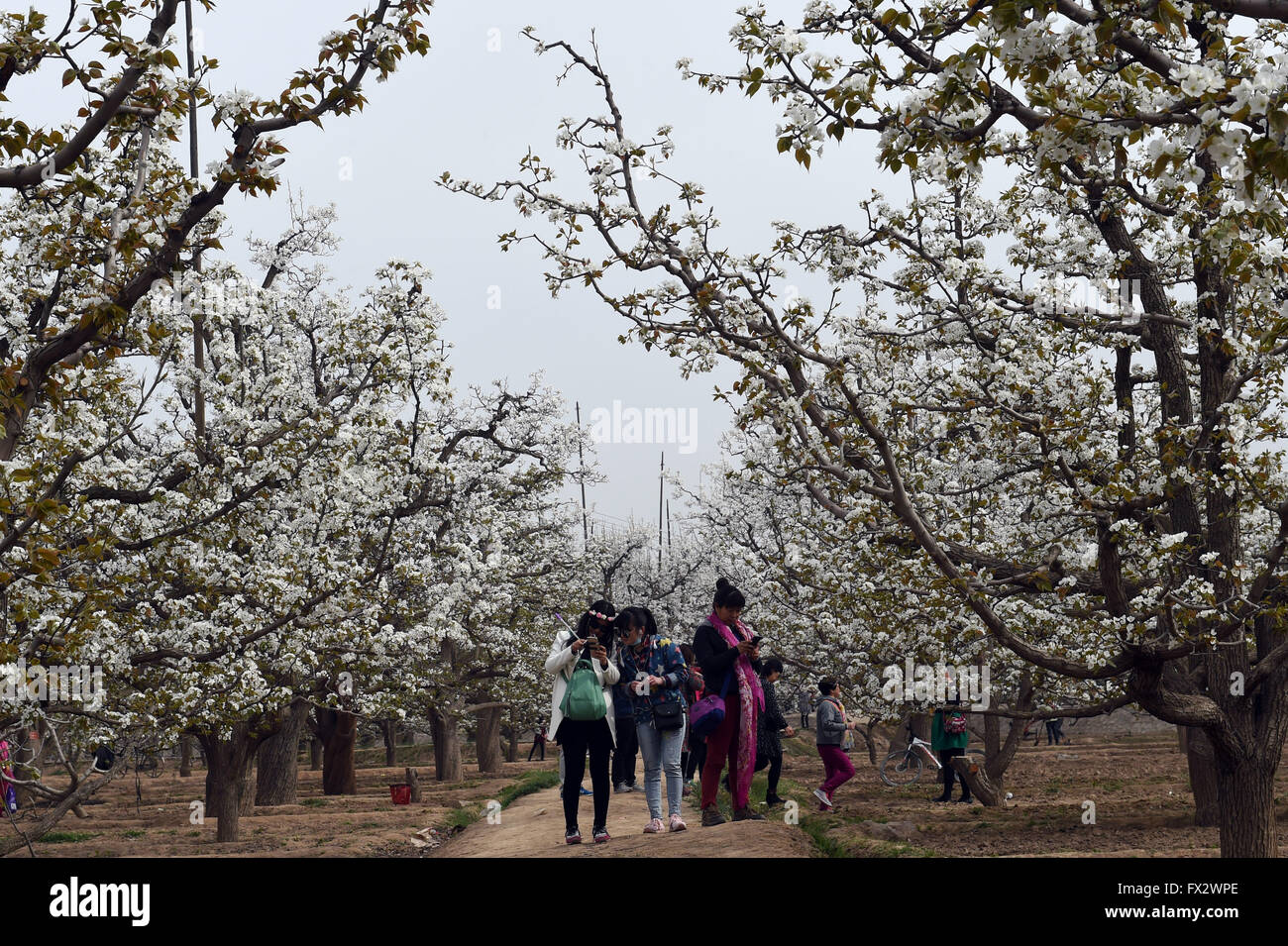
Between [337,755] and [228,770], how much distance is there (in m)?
9.09

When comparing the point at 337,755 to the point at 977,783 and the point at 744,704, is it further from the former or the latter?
the point at 744,704

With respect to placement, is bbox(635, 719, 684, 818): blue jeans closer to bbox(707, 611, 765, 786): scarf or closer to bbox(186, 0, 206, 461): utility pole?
bbox(707, 611, 765, 786): scarf

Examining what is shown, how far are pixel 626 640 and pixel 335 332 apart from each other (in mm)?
5927

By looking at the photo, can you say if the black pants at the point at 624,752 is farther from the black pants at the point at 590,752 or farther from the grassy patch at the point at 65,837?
the grassy patch at the point at 65,837

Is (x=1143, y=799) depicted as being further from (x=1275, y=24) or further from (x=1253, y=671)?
(x=1275, y=24)

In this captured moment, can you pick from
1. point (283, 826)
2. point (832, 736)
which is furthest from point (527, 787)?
point (832, 736)

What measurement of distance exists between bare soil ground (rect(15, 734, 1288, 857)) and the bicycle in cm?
39

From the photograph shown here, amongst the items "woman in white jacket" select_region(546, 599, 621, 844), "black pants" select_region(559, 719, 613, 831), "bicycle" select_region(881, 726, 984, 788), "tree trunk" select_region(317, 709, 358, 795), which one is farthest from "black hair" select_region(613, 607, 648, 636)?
"tree trunk" select_region(317, 709, 358, 795)

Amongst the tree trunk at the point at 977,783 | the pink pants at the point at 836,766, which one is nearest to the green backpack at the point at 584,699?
the pink pants at the point at 836,766

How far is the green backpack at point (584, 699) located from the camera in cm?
898

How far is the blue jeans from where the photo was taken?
952 cm

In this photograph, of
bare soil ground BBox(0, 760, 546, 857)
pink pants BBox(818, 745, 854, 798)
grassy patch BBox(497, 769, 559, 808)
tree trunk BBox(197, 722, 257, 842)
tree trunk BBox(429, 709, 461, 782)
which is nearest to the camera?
bare soil ground BBox(0, 760, 546, 857)

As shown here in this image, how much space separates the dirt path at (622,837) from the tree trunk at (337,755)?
544 centimetres
